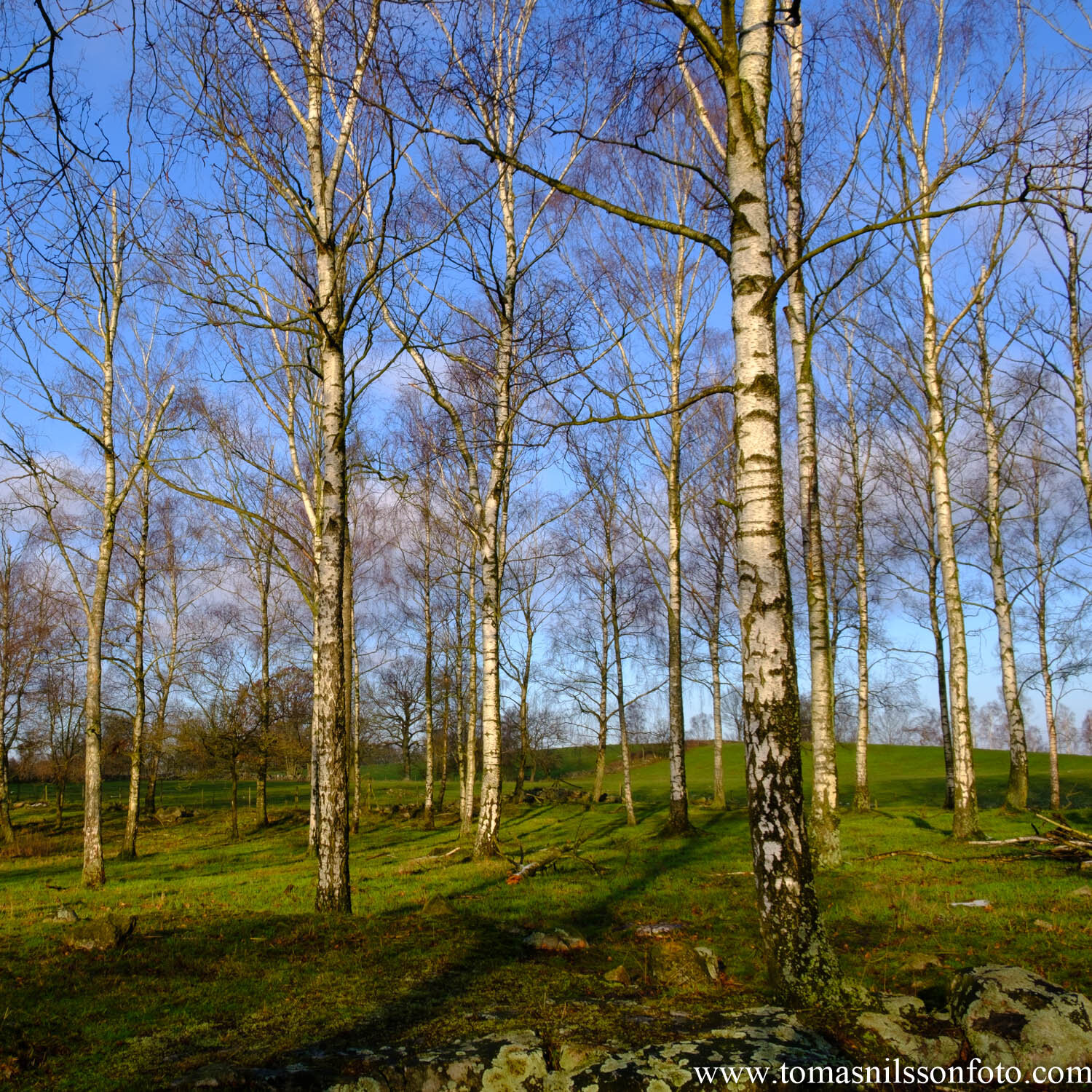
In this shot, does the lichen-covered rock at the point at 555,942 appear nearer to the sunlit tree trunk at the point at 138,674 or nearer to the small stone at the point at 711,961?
the small stone at the point at 711,961

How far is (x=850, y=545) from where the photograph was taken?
76.0 ft

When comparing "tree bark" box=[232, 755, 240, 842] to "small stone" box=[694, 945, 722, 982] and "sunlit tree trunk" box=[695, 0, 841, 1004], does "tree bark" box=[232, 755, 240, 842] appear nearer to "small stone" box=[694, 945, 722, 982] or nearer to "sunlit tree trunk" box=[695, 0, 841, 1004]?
"small stone" box=[694, 945, 722, 982]

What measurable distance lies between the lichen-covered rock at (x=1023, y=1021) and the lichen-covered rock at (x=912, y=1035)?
0.29 ft

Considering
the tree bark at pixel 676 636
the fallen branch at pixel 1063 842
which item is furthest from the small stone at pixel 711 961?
the tree bark at pixel 676 636

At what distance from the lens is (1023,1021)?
12.3ft

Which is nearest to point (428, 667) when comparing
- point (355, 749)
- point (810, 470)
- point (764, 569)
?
point (355, 749)

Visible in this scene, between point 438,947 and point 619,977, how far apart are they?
164 centimetres

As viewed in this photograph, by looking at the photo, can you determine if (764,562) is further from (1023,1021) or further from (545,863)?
(545,863)

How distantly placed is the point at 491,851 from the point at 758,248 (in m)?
9.97

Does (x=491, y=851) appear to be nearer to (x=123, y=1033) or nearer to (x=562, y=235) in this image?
(x=123, y=1033)

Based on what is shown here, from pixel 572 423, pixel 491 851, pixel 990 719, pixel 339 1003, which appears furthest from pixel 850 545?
pixel 990 719

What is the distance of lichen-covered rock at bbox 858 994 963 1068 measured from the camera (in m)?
3.72

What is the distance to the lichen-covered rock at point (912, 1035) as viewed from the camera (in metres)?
3.72

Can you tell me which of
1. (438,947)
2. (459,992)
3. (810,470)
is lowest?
(438,947)
